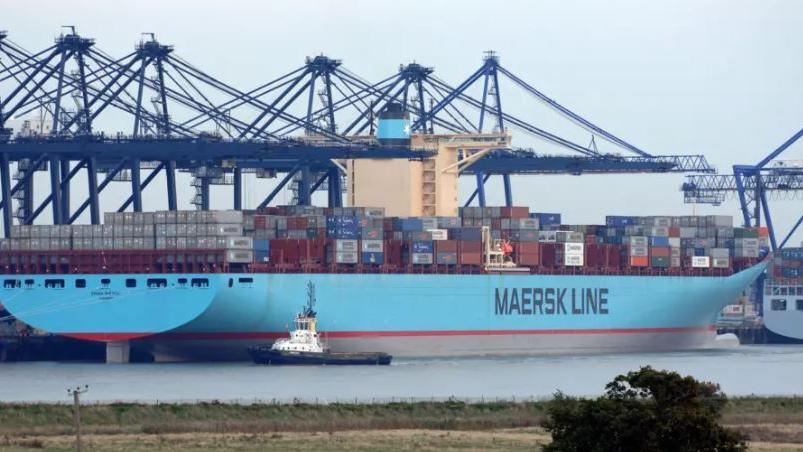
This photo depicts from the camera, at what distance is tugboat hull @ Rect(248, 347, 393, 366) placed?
202ft

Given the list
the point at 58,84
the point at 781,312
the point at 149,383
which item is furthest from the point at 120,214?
the point at 781,312

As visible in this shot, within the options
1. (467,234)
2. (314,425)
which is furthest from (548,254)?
(314,425)

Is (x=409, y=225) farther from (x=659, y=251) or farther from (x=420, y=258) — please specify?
(x=659, y=251)

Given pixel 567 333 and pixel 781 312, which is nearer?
pixel 567 333

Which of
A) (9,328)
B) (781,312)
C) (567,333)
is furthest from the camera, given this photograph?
(781,312)

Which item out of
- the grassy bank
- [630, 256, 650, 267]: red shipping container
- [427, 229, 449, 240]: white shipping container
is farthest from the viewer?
[630, 256, 650, 267]: red shipping container

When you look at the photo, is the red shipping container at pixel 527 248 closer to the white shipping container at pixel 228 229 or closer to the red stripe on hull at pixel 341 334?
the red stripe on hull at pixel 341 334

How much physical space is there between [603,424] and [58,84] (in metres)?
41.5

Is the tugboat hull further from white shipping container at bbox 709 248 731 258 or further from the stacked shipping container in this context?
white shipping container at bbox 709 248 731 258

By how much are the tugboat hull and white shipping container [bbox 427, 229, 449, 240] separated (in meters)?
6.92

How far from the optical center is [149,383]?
5456 cm

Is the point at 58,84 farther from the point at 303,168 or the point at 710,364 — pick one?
the point at 710,364

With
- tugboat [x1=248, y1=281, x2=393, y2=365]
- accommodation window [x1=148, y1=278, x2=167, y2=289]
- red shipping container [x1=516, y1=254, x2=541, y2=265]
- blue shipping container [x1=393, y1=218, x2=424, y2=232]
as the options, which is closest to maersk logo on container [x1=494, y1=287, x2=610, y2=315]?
red shipping container [x1=516, y1=254, x2=541, y2=265]

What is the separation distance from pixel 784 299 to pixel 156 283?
116 feet
